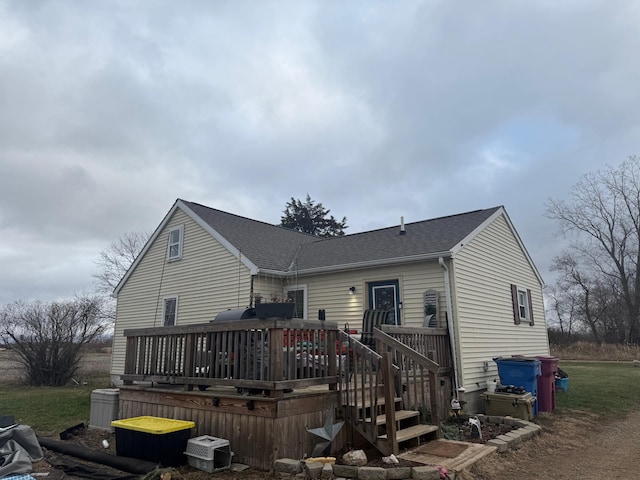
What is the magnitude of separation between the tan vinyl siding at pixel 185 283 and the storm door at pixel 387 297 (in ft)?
10.6

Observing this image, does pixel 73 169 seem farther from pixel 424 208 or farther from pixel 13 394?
pixel 424 208

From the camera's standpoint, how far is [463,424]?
7.20m

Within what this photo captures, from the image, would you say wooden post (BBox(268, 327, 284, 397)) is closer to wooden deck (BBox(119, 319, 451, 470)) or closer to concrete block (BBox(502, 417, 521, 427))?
wooden deck (BBox(119, 319, 451, 470))

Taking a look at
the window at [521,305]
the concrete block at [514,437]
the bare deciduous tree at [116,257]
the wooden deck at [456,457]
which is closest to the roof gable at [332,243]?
the window at [521,305]

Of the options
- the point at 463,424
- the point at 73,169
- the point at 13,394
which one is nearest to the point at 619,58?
the point at 463,424

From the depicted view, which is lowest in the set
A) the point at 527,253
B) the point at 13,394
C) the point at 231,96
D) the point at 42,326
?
the point at 13,394

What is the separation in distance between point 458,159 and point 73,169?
17.5m

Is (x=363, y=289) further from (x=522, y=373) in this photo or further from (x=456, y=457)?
(x=456, y=457)

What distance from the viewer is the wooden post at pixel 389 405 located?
493 centimetres

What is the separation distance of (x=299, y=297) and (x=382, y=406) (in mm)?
5890

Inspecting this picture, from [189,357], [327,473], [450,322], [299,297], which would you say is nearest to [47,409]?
[189,357]

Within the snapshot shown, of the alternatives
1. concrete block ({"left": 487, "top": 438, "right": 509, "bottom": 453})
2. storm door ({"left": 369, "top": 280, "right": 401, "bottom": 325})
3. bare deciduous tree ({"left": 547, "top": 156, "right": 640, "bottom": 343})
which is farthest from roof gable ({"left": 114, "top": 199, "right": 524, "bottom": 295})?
bare deciduous tree ({"left": 547, "top": 156, "right": 640, "bottom": 343})

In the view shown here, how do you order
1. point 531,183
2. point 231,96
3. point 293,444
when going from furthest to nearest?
point 531,183 < point 231,96 < point 293,444

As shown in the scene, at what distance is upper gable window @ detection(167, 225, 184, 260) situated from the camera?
13367 mm
